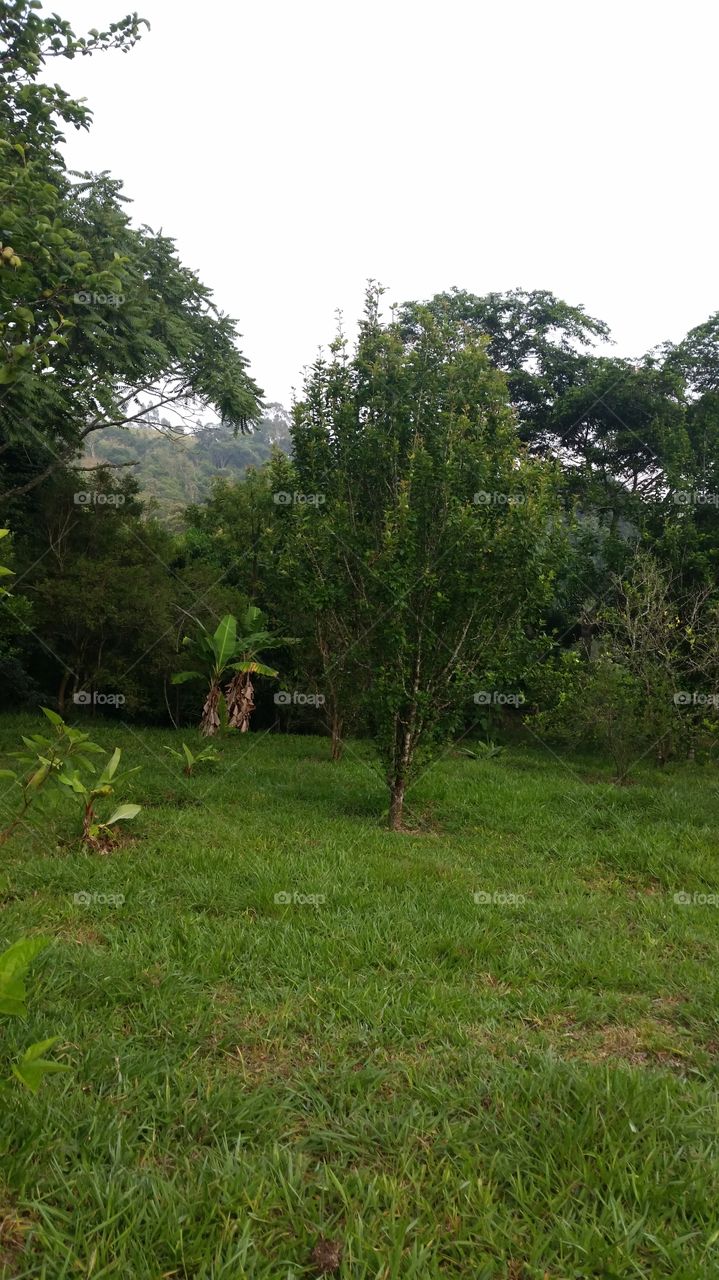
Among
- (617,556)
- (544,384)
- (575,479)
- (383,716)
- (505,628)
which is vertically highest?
(544,384)

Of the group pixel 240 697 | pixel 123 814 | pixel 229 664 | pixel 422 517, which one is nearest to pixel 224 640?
pixel 229 664

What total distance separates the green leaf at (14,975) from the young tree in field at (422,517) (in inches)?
211

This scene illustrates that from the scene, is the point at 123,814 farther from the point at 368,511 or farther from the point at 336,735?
the point at 336,735

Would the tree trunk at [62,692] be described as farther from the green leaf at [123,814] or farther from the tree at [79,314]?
the green leaf at [123,814]

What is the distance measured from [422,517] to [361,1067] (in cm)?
538

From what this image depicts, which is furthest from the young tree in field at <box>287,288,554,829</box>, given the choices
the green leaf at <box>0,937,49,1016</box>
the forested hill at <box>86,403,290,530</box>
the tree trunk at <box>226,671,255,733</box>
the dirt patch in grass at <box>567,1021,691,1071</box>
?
the forested hill at <box>86,403,290,530</box>

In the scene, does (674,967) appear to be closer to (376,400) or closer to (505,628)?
(505,628)

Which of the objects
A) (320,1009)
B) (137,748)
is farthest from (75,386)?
(320,1009)

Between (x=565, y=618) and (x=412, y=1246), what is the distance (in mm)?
16616

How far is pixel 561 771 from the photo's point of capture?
40.9ft

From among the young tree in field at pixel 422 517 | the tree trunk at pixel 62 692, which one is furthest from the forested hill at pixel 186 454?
the young tree in field at pixel 422 517

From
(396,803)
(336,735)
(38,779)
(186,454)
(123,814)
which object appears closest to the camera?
(38,779)

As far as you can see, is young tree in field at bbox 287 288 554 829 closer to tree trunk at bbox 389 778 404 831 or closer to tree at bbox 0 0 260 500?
tree trunk at bbox 389 778 404 831

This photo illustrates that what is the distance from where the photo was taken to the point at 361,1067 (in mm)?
3131
